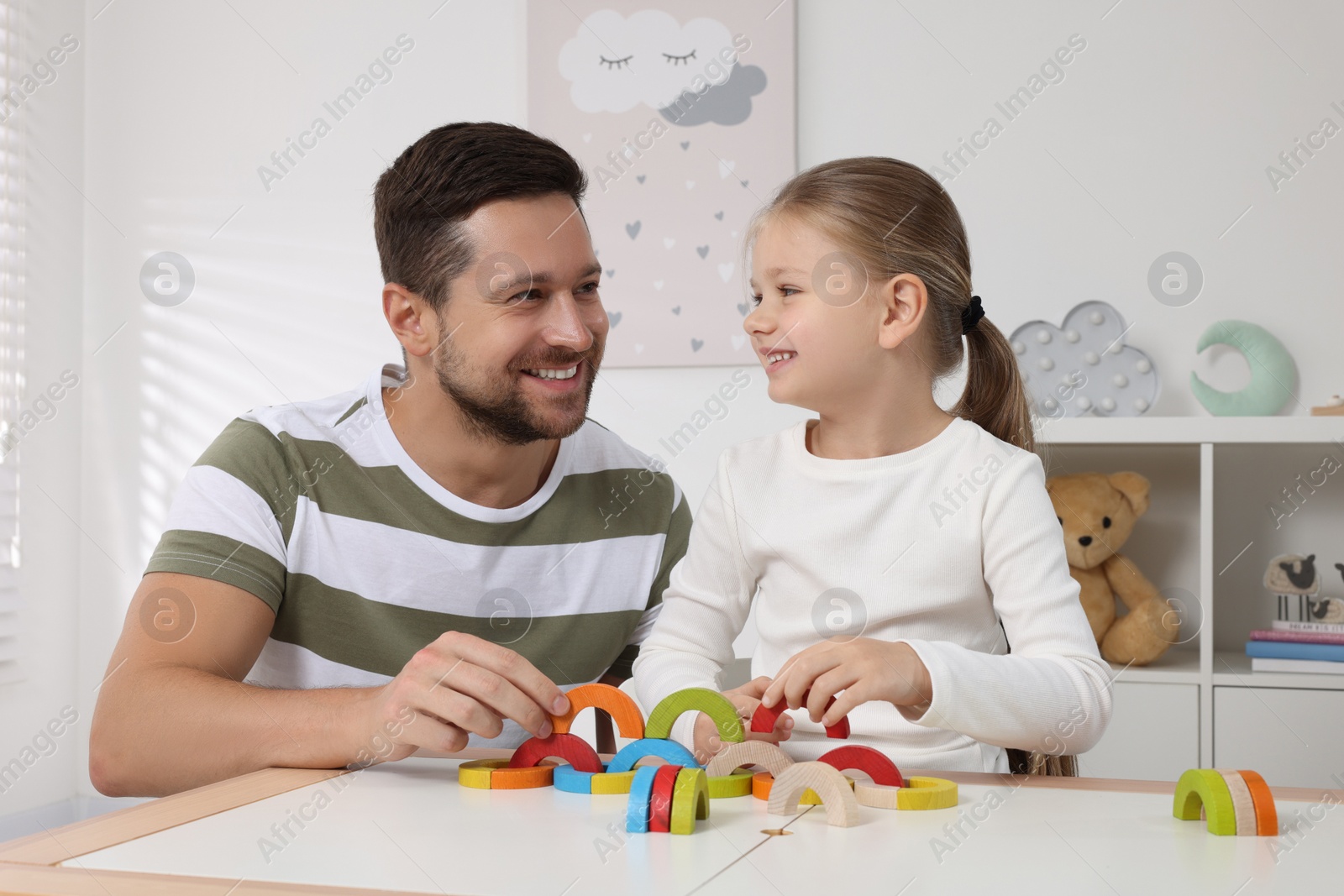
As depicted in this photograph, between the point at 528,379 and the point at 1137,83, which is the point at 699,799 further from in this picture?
the point at 1137,83

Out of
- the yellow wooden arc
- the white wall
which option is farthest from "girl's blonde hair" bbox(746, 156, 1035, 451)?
the white wall

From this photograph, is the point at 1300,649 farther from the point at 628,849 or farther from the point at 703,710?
the point at 628,849

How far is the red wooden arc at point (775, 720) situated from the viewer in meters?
0.83

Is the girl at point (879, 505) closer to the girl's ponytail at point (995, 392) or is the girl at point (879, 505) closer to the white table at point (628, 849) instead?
the girl's ponytail at point (995, 392)

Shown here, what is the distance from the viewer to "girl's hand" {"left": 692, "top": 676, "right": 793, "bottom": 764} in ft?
2.88

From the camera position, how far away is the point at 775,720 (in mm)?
868

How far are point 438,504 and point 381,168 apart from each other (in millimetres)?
1651

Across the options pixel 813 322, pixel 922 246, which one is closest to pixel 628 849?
pixel 813 322

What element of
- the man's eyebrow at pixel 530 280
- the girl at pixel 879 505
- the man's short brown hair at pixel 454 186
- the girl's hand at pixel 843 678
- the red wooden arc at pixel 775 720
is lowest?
the red wooden arc at pixel 775 720

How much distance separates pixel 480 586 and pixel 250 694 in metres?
0.32

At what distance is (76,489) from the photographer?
2.84m

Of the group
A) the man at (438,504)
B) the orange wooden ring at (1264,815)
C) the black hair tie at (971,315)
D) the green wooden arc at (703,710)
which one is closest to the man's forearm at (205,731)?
the man at (438,504)

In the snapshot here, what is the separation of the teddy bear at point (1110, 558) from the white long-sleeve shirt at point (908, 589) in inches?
40.9

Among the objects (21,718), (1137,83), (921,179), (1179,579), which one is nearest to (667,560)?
(921,179)
